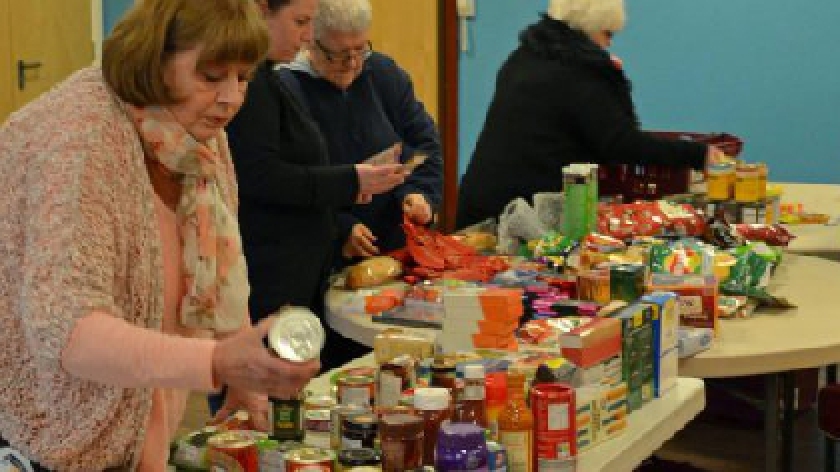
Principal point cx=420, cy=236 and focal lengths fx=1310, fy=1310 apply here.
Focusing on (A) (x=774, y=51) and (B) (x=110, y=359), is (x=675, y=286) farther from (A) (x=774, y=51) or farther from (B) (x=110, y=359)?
(A) (x=774, y=51)

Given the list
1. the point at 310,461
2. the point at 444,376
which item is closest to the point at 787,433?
the point at 444,376

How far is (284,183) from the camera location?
11.1 feet

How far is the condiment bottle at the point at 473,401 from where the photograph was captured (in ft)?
7.09

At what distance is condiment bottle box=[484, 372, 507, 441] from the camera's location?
7.24 feet

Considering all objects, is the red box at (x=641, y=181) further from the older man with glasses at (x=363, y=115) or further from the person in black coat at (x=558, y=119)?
the older man with glasses at (x=363, y=115)

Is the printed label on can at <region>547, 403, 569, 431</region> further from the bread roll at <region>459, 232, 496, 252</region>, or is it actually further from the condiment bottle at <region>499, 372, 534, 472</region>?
the bread roll at <region>459, 232, 496, 252</region>

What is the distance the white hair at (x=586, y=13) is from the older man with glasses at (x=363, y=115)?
63 cm

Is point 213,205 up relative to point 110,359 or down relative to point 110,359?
up

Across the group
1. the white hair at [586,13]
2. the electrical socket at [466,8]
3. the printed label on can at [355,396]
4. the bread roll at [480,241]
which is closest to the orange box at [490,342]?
the printed label on can at [355,396]

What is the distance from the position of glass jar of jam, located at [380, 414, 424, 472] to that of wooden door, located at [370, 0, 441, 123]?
589 cm

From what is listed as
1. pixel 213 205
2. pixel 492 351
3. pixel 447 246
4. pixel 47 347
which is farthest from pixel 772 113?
pixel 47 347

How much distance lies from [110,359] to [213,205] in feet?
1.51

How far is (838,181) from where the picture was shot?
6.93 m

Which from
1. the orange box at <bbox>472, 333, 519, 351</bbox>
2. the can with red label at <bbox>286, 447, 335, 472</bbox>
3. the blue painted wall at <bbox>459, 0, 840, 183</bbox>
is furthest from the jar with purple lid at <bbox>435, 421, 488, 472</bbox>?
the blue painted wall at <bbox>459, 0, 840, 183</bbox>
